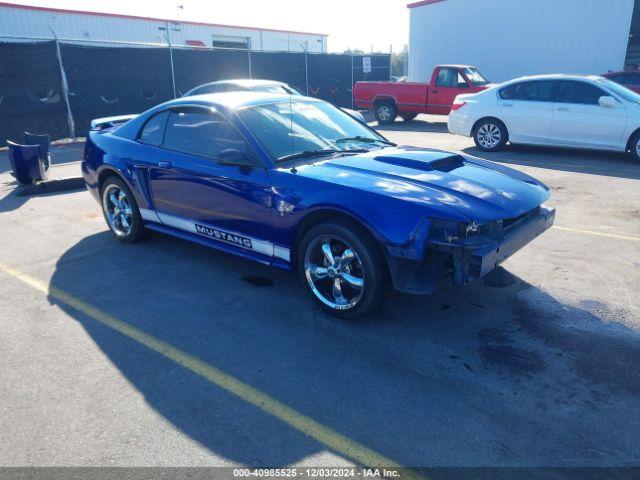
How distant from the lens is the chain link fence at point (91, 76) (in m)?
12.8

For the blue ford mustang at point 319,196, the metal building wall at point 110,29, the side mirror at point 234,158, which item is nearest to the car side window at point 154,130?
the blue ford mustang at point 319,196

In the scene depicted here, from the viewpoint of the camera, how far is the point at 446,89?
15945 mm

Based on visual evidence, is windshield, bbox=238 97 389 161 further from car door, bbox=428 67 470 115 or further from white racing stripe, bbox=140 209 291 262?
car door, bbox=428 67 470 115

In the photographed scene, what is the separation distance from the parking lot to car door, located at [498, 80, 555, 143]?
552 centimetres

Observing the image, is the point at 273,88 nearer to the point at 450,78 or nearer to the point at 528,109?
the point at 528,109

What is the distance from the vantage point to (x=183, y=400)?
303cm

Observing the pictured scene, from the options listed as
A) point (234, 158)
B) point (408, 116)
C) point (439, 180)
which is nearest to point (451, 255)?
point (439, 180)

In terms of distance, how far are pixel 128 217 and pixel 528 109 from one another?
8.28 metres

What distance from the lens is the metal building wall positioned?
2239 cm

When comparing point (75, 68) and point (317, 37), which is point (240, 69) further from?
point (317, 37)

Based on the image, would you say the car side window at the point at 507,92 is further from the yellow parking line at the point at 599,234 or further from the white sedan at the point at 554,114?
the yellow parking line at the point at 599,234

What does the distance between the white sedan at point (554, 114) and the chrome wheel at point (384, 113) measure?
595 cm

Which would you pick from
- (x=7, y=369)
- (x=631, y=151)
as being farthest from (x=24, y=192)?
(x=631, y=151)

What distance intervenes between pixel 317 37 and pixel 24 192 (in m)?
34.2
